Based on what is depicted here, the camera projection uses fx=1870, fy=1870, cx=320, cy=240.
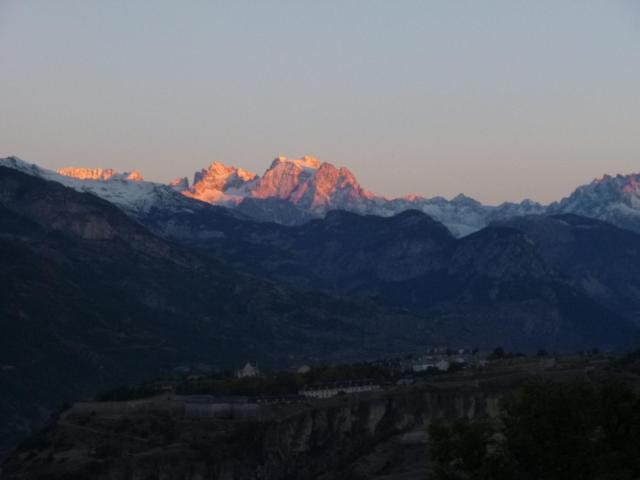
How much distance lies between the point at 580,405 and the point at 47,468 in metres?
77.0

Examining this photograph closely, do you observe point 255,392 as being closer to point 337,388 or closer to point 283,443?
point 337,388

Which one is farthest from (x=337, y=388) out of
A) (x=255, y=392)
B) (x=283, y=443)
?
(x=283, y=443)

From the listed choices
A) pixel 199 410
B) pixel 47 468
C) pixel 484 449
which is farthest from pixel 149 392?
pixel 484 449

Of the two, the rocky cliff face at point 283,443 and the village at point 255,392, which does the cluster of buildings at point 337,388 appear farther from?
the rocky cliff face at point 283,443

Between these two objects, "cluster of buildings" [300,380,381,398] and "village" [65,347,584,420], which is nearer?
"village" [65,347,584,420]

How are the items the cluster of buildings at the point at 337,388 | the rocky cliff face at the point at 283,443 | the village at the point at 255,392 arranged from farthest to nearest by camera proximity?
the cluster of buildings at the point at 337,388, the village at the point at 255,392, the rocky cliff face at the point at 283,443

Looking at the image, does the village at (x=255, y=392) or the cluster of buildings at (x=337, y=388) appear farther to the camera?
the cluster of buildings at (x=337, y=388)

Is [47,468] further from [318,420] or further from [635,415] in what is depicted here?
[635,415]

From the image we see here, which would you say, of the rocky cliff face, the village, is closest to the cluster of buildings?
the village

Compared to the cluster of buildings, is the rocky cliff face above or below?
below

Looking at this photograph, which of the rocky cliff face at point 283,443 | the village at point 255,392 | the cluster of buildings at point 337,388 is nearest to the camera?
the rocky cliff face at point 283,443

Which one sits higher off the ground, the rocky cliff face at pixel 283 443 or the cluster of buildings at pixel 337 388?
the cluster of buildings at pixel 337 388

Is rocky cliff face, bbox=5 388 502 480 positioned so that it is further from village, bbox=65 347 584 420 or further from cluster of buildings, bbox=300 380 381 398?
cluster of buildings, bbox=300 380 381 398

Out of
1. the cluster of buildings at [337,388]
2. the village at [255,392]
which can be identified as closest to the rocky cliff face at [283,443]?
the village at [255,392]
